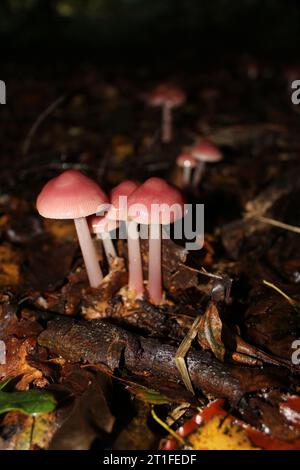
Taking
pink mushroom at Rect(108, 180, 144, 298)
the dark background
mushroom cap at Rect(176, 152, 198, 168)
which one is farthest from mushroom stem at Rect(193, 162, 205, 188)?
the dark background

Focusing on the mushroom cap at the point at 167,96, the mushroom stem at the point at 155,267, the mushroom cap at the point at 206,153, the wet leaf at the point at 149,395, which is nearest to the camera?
the wet leaf at the point at 149,395

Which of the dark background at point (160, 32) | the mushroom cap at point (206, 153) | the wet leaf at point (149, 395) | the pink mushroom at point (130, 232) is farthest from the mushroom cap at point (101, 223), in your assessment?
the dark background at point (160, 32)

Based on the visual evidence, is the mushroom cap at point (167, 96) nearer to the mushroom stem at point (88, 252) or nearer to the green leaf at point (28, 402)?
the mushroom stem at point (88, 252)

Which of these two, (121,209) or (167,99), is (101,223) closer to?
(121,209)

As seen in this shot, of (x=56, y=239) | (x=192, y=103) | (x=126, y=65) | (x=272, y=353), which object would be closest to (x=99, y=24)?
(x=126, y=65)

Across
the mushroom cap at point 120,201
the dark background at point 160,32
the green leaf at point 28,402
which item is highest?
the dark background at point 160,32

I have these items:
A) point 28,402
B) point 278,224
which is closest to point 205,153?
point 278,224

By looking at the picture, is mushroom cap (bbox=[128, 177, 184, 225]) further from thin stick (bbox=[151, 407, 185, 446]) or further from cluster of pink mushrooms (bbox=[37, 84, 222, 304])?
thin stick (bbox=[151, 407, 185, 446])

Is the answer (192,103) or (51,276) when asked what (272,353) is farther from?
(192,103)
